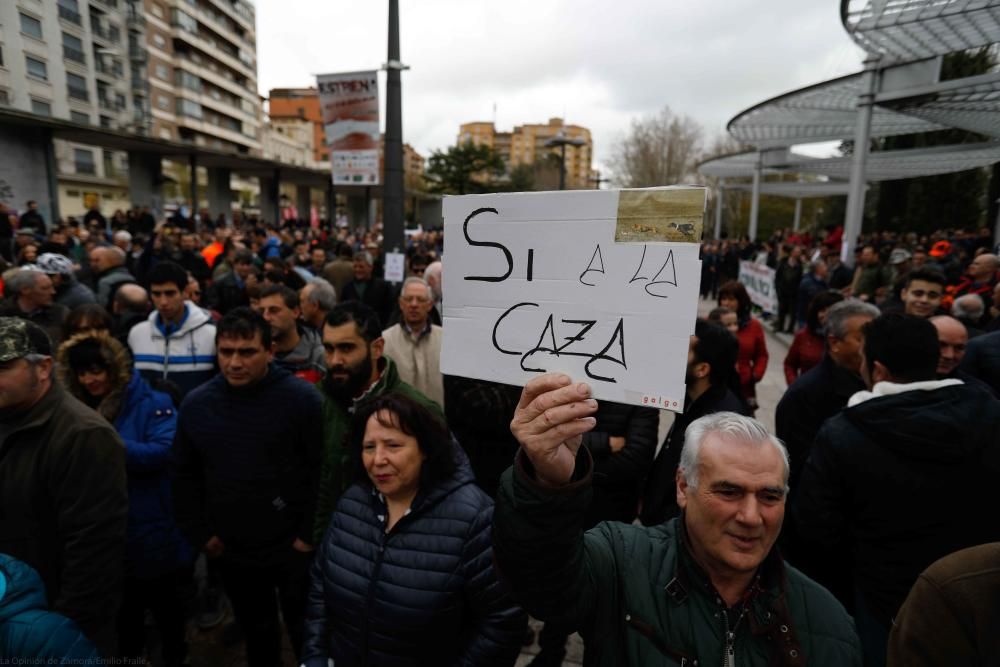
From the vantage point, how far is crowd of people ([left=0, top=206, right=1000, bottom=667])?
133 centimetres

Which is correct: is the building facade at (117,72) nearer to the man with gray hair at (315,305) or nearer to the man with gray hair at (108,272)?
the man with gray hair at (108,272)

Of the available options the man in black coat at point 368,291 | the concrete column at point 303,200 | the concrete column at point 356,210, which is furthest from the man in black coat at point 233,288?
the concrete column at point 303,200

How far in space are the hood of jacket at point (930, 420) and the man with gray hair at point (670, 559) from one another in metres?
0.77

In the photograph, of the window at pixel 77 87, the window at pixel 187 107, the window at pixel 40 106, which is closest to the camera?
the window at pixel 40 106

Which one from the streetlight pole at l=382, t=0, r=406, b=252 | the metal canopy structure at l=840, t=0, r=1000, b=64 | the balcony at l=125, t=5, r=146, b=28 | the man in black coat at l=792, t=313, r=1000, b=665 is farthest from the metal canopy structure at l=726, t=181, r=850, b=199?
the man in black coat at l=792, t=313, r=1000, b=665

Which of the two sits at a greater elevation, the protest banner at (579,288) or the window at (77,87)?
the window at (77,87)

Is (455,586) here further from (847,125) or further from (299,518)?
(847,125)

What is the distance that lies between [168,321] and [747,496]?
3878mm

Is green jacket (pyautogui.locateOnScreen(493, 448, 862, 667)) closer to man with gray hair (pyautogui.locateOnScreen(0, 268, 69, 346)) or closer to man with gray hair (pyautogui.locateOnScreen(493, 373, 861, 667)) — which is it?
man with gray hair (pyautogui.locateOnScreen(493, 373, 861, 667))

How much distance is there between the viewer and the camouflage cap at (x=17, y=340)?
2.03 metres

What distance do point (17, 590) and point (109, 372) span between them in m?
1.51

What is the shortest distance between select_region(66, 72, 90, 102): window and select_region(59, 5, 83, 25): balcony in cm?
135

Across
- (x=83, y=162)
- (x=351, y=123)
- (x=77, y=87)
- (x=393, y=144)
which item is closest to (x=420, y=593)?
(x=393, y=144)

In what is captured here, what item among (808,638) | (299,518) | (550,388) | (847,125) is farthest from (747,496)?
(847,125)
